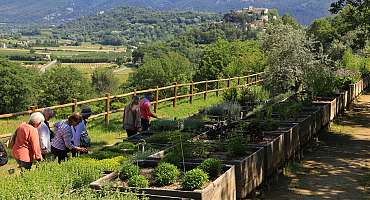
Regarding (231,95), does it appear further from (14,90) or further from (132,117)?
(14,90)

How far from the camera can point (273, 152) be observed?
9.18m

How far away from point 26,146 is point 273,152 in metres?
4.14

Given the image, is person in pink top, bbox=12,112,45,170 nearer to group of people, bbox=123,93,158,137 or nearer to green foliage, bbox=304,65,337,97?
group of people, bbox=123,93,158,137

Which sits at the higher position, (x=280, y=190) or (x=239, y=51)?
(x=239, y=51)

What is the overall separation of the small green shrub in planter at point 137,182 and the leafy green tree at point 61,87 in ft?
212

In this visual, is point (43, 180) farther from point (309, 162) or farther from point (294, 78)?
point (294, 78)

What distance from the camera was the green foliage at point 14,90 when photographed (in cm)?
6197

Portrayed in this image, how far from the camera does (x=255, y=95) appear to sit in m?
17.0

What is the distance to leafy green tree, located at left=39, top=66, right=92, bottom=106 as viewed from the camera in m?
70.6

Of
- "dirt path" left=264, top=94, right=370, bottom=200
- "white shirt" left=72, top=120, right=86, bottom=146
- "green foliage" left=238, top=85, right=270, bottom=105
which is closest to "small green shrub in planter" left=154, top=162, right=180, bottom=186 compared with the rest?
"white shirt" left=72, top=120, right=86, bottom=146

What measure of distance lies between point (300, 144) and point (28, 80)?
6013cm

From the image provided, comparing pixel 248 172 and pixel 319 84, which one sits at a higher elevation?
pixel 319 84

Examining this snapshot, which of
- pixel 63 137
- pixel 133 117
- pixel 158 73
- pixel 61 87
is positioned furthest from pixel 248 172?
pixel 61 87

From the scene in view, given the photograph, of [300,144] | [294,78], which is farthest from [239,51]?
[300,144]
